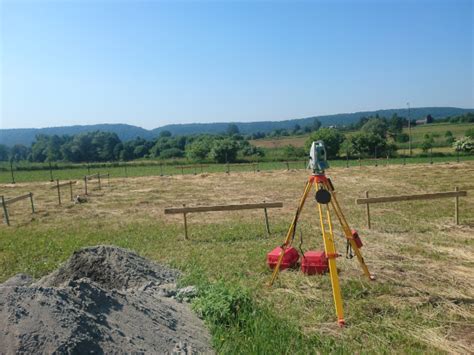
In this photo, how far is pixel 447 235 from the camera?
11.3m

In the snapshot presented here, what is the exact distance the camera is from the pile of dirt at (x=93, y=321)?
13.6 feet

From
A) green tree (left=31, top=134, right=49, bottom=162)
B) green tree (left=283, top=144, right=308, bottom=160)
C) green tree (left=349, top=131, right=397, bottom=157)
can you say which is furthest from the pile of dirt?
green tree (left=31, top=134, right=49, bottom=162)

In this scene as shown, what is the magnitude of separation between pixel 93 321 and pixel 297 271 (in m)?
4.62

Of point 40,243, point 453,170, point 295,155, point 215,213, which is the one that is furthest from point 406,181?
point 295,155

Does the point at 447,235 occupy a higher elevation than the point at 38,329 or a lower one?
lower

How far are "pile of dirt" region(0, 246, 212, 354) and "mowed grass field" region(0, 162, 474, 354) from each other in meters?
0.56

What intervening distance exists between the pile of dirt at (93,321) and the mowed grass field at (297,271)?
56cm

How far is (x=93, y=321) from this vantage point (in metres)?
4.70

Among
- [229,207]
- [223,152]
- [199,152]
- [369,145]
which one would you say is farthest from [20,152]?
[229,207]

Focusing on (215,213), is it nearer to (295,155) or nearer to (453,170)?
(453,170)

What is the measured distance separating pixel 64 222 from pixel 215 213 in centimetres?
623

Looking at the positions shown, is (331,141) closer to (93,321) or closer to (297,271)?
(297,271)

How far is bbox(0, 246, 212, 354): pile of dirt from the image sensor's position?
4.15m

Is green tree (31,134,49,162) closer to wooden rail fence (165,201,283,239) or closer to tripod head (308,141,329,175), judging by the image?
wooden rail fence (165,201,283,239)
